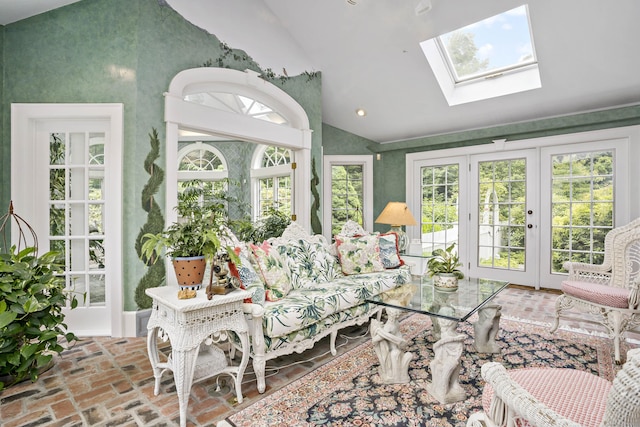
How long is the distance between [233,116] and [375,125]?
2.82 metres

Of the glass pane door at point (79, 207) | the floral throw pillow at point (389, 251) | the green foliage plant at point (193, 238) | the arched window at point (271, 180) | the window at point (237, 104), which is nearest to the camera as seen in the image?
the green foliage plant at point (193, 238)

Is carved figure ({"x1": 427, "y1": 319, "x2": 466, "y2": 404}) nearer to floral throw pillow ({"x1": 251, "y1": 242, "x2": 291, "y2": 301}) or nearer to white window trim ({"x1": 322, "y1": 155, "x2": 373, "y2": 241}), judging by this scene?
floral throw pillow ({"x1": 251, "y1": 242, "x2": 291, "y2": 301})

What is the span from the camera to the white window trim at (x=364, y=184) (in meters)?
5.91

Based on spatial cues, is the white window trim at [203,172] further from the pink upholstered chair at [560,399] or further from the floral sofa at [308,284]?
the pink upholstered chair at [560,399]

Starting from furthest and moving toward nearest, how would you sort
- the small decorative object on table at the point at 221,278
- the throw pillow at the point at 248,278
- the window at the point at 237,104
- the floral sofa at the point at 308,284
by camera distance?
the window at the point at 237,104
the throw pillow at the point at 248,278
the floral sofa at the point at 308,284
the small decorative object on table at the point at 221,278

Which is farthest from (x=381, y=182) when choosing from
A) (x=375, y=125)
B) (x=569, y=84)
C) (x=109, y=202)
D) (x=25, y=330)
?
(x=25, y=330)

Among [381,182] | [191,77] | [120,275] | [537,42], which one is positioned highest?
[537,42]

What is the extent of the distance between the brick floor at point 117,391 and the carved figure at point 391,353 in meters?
0.54

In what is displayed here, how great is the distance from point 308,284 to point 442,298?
116 centimetres

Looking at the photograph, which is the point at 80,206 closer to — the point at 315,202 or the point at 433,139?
the point at 315,202

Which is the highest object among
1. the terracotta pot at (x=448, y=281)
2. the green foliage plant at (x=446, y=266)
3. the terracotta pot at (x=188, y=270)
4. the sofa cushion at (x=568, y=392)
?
the terracotta pot at (x=188, y=270)

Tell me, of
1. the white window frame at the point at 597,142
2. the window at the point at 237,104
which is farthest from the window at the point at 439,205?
the window at the point at 237,104

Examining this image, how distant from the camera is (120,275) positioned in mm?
3021

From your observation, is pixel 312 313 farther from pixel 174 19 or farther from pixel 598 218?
pixel 598 218
